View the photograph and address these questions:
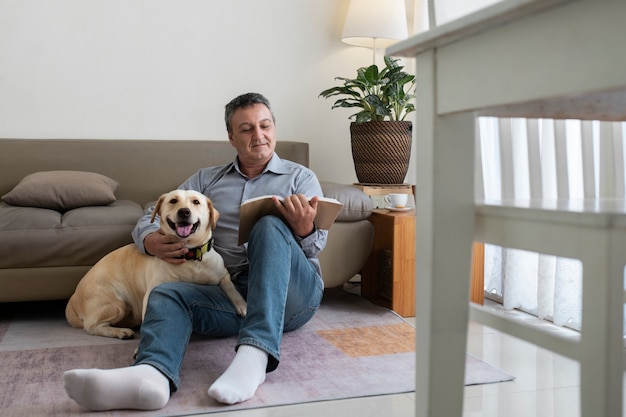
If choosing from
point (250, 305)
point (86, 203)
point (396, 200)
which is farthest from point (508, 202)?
point (86, 203)

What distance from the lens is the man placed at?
5.36ft

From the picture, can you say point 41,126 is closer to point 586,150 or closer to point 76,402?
point 76,402

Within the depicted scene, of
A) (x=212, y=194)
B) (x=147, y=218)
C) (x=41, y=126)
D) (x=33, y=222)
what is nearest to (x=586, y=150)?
(x=212, y=194)

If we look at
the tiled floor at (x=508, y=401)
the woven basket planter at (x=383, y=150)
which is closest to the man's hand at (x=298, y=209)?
the tiled floor at (x=508, y=401)

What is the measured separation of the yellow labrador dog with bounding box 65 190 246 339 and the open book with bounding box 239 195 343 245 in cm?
19

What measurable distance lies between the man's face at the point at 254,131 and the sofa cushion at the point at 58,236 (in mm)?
611

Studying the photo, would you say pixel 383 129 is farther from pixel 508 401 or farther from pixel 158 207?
pixel 508 401

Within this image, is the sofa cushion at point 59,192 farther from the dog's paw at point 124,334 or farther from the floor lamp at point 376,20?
the floor lamp at point 376,20

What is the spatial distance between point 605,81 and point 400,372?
1.46 meters

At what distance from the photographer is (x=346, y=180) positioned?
3904mm

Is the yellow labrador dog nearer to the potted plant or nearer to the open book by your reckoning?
the open book

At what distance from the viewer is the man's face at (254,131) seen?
2.33 metres

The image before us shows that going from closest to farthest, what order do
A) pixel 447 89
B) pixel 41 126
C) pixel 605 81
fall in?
pixel 605 81 → pixel 447 89 → pixel 41 126

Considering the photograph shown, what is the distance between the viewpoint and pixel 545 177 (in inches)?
106
